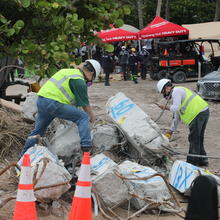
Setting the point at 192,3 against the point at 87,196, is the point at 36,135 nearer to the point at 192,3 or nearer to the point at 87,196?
the point at 87,196

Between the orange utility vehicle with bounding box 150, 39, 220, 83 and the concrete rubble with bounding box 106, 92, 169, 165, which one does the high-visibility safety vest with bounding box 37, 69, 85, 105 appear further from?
the orange utility vehicle with bounding box 150, 39, 220, 83

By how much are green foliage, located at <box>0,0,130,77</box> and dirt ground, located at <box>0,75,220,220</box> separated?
2.36 m

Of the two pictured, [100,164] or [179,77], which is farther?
[179,77]

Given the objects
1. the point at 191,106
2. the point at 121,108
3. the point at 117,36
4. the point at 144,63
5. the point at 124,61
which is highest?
the point at 117,36

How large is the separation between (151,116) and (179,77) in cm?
798

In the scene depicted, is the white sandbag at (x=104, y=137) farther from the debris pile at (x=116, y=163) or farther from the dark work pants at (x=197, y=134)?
the dark work pants at (x=197, y=134)

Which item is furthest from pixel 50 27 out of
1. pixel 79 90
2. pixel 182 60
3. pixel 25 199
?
pixel 182 60

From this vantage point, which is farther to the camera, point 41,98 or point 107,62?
point 107,62

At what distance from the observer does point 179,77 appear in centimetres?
1938

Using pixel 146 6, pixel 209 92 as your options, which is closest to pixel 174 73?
pixel 209 92

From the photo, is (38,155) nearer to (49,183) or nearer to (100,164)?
(49,183)

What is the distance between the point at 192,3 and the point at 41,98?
102 ft

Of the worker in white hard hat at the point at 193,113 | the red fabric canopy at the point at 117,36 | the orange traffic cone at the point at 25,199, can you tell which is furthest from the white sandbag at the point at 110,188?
the red fabric canopy at the point at 117,36

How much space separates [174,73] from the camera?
1931 centimetres
